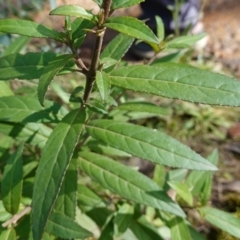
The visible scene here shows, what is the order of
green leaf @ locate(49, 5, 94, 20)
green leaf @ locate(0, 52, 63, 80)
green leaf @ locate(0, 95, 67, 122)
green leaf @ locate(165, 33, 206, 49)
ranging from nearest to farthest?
1. green leaf @ locate(49, 5, 94, 20)
2. green leaf @ locate(0, 52, 63, 80)
3. green leaf @ locate(0, 95, 67, 122)
4. green leaf @ locate(165, 33, 206, 49)

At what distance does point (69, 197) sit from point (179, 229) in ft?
1.30

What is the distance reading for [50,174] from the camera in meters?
0.96

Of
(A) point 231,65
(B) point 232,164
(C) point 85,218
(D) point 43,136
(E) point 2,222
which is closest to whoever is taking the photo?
(E) point 2,222

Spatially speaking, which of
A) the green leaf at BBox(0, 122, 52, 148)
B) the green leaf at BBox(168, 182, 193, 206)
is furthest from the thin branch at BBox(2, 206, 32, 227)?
the green leaf at BBox(168, 182, 193, 206)

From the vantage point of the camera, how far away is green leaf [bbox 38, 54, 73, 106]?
92cm

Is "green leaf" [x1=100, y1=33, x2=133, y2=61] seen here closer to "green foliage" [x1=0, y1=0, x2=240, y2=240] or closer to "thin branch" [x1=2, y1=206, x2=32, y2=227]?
"green foliage" [x1=0, y1=0, x2=240, y2=240]

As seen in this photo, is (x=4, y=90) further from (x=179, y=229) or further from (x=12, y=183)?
(x=179, y=229)

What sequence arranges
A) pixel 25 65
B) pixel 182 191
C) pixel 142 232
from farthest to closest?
1. pixel 142 232
2. pixel 182 191
3. pixel 25 65

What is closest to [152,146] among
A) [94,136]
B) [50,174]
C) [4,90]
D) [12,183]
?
[94,136]

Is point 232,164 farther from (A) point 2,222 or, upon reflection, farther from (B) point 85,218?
(A) point 2,222

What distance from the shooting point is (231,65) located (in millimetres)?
3209

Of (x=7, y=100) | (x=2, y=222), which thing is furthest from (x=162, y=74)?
(x=2, y=222)

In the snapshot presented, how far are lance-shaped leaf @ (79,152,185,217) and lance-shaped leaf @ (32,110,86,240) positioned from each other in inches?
11.7

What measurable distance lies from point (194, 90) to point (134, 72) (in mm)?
164
